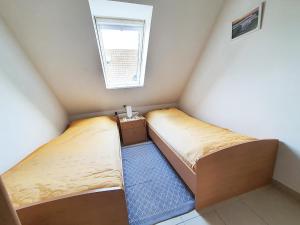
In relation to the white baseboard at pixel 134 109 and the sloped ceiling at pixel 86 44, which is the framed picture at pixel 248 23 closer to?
the sloped ceiling at pixel 86 44

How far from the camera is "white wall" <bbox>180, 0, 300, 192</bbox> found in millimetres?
1252

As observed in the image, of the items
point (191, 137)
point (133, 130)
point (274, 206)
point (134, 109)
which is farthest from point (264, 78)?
point (134, 109)

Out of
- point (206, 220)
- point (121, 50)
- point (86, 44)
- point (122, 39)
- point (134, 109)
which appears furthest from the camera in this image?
point (134, 109)

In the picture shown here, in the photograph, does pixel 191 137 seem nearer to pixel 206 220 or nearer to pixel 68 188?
pixel 206 220

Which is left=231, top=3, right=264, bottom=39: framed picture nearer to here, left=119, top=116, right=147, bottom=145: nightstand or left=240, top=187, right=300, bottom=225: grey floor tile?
Result: left=240, top=187, right=300, bottom=225: grey floor tile

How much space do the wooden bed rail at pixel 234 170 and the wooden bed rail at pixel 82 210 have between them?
0.69 meters

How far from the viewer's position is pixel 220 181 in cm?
129

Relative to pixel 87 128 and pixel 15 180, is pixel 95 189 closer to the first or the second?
pixel 15 180

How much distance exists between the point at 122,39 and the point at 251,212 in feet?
8.79

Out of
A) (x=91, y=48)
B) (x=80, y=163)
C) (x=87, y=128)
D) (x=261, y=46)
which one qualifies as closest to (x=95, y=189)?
(x=80, y=163)

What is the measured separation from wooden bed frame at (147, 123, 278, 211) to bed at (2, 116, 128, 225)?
2.19 feet

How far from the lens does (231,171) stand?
1298 millimetres

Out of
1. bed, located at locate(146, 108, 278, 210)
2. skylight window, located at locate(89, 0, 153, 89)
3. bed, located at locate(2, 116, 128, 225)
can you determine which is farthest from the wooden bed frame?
skylight window, located at locate(89, 0, 153, 89)

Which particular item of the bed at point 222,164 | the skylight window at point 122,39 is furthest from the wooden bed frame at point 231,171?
the skylight window at point 122,39
